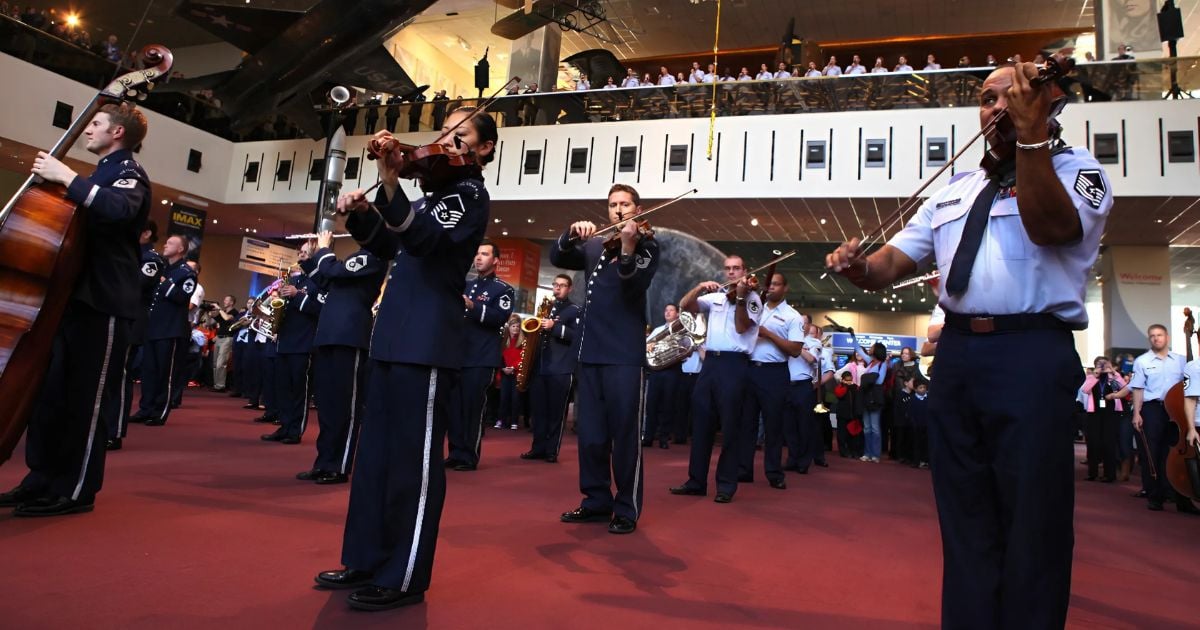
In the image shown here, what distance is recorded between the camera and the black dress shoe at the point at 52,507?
10.3ft

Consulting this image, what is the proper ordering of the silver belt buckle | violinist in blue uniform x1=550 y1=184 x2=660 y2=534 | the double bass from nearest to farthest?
1. the silver belt buckle
2. the double bass
3. violinist in blue uniform x1=550 y1=184 x2=660 y2=534

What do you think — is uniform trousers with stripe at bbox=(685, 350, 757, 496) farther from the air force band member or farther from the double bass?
the double bass

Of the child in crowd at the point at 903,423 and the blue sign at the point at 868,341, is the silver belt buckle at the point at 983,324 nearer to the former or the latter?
the child in crowd at the point at 903,423

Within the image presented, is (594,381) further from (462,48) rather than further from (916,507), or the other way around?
(462,48)

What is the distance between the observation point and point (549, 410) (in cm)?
780

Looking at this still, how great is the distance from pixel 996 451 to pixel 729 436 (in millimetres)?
3631

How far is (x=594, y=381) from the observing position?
13.9 ft

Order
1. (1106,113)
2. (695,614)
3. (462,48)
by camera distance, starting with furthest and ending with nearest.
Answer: (462,48)
(1106,113)
(695,614)

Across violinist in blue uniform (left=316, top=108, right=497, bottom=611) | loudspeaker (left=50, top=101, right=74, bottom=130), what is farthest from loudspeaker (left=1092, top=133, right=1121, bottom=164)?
loudspeaker (left=50, top=101, right=74, bottom=130)

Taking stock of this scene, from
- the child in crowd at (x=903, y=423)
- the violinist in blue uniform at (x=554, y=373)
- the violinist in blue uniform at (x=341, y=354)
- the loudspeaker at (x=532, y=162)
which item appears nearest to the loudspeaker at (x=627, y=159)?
the loudspeaker at (x=532, y=162)

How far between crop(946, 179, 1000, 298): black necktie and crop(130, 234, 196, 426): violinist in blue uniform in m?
7.00

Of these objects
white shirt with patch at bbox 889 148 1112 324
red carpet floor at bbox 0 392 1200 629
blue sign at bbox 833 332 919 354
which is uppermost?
blue sign at bbox 833 332 919 354

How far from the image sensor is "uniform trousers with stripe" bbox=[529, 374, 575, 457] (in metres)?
7.36

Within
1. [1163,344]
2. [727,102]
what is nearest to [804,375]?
[1163,344]
